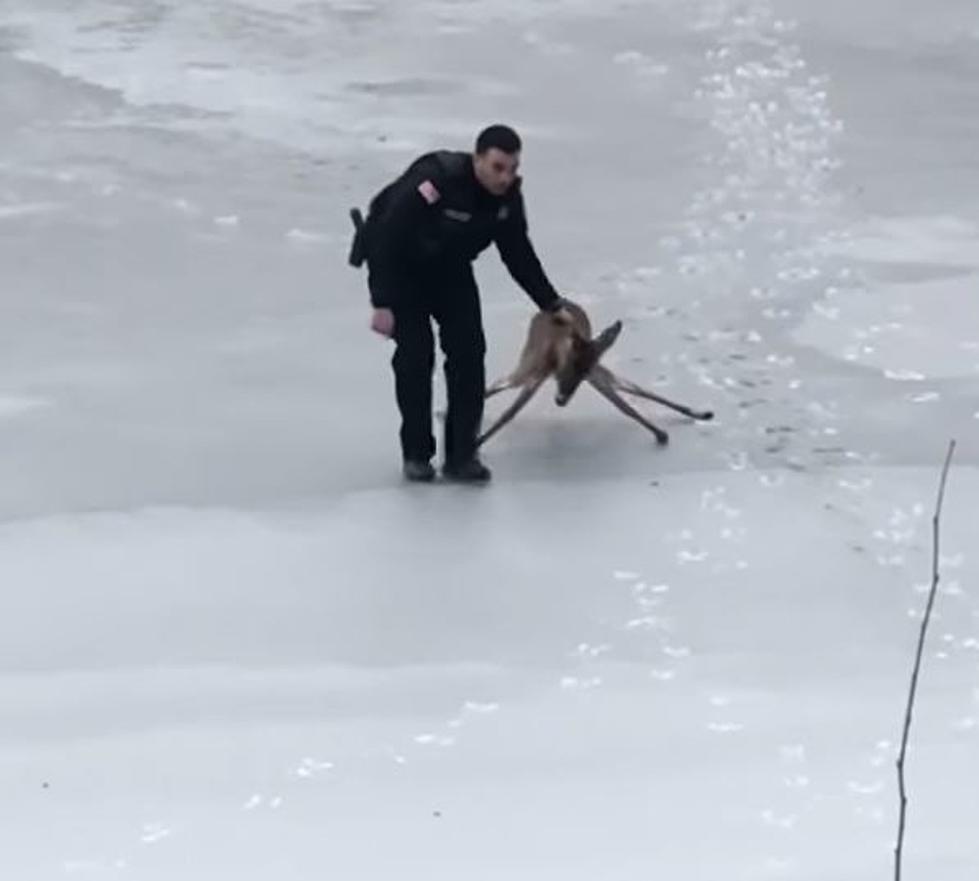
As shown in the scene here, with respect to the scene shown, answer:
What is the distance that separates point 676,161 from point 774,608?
5.63 m

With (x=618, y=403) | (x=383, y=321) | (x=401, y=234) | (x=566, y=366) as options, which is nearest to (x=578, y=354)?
(x=566, y=366)

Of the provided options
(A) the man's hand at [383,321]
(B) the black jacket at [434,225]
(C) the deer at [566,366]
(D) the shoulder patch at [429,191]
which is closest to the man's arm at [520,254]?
(B) the black jacket at [434,225]

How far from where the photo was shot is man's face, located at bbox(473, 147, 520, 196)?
6.54m

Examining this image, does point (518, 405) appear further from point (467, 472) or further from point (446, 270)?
point (446, 270)

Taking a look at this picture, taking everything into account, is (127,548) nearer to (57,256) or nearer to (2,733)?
(2,733)

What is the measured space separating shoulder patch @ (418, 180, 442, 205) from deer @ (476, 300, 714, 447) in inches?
28.9

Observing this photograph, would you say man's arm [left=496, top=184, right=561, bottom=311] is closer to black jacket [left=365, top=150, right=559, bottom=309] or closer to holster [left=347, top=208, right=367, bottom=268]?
black jacket [left=365, top=150, right=559, bottom=309]

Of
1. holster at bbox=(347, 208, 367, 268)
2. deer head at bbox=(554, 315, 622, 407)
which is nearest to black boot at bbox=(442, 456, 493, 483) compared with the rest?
deer head at bbox=(554, 315, 622, 407)

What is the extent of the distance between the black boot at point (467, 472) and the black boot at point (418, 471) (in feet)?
0.20

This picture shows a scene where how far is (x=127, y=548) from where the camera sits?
21.4 ft

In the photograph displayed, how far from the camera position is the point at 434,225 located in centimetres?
671

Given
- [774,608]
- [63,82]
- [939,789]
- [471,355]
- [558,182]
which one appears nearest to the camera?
[939,789]

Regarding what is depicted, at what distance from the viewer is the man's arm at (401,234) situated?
21.9 ft

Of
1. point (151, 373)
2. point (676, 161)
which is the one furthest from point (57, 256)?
point (676, 161)
